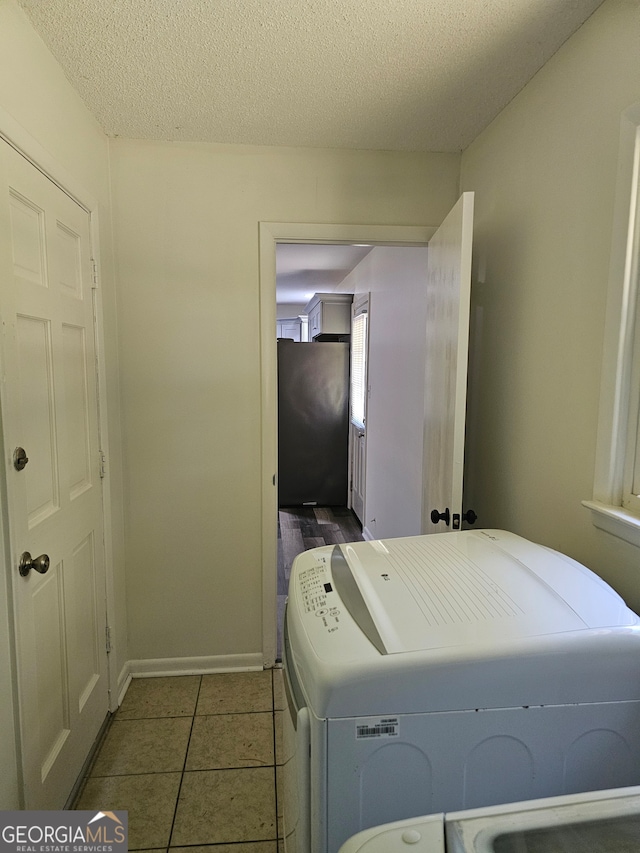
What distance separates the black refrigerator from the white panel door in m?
3.44

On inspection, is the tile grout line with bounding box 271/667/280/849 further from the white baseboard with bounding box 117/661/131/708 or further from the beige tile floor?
the white baseboard with bounding box 117/661/131/708

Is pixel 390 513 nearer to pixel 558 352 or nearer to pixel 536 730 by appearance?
pixel 558 352

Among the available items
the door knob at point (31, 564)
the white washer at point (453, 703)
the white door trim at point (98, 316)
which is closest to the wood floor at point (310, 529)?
the white door trim at point (98, 316)

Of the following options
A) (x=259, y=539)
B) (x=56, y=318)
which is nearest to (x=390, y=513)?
(x=259, y=539)

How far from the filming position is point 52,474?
1.64m

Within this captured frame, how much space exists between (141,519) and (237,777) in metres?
1.12

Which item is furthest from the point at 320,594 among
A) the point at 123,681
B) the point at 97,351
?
the point at 123,681

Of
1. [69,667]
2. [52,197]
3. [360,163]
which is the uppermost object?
[360,163]

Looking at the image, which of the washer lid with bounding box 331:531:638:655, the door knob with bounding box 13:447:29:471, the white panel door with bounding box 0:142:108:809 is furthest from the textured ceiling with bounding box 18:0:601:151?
the washer lid with bounding box 331:531:638:655

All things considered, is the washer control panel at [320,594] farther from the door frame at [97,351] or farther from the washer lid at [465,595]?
the door frame at [97,351]

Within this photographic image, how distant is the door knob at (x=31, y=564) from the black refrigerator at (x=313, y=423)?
4024mm

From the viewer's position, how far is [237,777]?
1878 mm

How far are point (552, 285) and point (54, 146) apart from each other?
1604mm

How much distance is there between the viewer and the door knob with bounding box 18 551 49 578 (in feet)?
4.52
